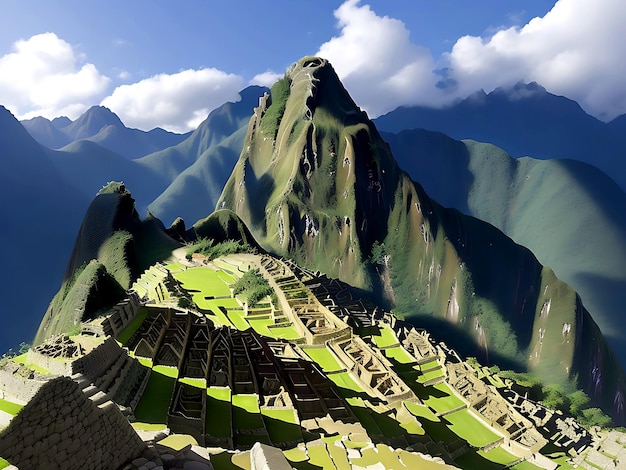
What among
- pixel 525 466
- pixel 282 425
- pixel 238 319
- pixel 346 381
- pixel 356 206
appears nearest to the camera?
pixel 282 425

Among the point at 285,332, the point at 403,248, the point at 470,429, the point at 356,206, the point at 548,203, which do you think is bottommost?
the point at 470,429

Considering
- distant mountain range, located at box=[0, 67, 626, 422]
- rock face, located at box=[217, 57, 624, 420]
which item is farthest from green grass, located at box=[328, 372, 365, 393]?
distant mountain range, located at box=[0, 67, 626, 422]

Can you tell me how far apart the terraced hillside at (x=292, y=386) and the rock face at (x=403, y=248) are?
51.2m

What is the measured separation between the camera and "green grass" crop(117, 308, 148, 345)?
1769cm

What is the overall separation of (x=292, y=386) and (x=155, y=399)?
7792 mm

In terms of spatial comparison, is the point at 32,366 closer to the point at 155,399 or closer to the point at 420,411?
the point at 155,399

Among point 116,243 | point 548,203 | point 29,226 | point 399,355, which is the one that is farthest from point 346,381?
point 548,203

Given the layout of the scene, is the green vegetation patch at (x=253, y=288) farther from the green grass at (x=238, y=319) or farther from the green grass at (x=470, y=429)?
the green grass at (x=470, y=429)

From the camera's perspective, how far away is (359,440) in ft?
43.0

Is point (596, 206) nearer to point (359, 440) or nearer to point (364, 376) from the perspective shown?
point (364, 376)

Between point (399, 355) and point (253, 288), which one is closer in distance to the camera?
point (399, 355)

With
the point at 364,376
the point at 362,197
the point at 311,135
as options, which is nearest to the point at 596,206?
the point at 362,197

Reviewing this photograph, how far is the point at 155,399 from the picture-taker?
1453cm

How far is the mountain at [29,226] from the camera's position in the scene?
84.1 metres
